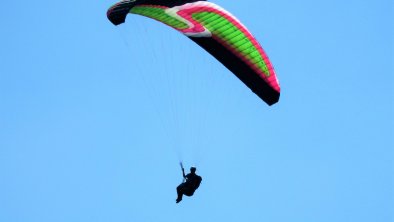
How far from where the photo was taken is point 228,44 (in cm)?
3055

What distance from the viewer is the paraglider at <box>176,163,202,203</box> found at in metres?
30.3

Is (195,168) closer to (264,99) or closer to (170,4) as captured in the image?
(264,99)

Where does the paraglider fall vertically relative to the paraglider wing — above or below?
below

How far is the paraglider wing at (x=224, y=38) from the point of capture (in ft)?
100.0

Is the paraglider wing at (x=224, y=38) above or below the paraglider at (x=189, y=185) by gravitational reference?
above

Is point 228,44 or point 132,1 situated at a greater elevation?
point 132,1

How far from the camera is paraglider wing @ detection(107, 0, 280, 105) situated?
30.5 metres

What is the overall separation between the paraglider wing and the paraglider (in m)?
3.02

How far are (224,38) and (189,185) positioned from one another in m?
4.39

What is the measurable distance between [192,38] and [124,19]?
207cm

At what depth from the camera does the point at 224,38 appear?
30547mm

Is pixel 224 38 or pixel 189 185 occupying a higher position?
pixel 224 38

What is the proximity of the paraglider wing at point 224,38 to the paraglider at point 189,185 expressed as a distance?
302 cm

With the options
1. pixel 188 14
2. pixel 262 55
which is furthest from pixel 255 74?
pixel 188 14
